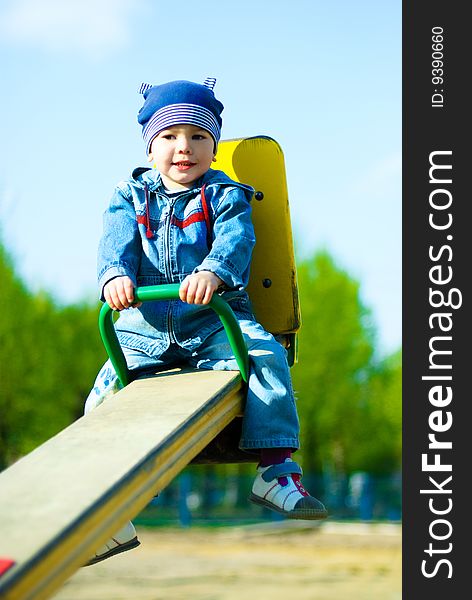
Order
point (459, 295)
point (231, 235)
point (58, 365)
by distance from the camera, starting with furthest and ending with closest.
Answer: point (58, 365)
point (459, 295)
point (231, 235)

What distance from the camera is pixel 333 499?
2959 centimetres

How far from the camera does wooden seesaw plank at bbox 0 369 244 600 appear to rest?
6.81 feet

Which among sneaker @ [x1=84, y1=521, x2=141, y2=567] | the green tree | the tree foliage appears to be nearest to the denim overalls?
sneaker @ [x1=84, y1=521, x2=141, y2=567]

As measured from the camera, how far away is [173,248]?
350 cm

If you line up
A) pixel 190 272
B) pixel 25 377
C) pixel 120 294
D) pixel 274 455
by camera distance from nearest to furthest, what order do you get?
pixel 120 294, pixel 274 455, pixel 190 272, pixel 25 377

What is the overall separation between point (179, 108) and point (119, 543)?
160cm

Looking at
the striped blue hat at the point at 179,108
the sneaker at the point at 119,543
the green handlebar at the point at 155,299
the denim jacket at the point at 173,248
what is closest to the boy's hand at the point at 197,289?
the green handlebar at the point at 155,299

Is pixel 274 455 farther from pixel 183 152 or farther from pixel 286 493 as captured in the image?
pixel 183 152

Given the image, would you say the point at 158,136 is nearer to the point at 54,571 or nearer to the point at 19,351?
the point at 54,571

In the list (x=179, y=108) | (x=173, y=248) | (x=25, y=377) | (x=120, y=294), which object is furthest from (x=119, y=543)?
(x=25, y=377)

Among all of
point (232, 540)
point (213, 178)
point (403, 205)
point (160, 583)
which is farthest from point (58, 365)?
point (213, 178)

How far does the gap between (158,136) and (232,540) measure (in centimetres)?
2289

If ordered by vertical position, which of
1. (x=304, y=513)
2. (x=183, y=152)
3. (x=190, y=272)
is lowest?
(x=304, y=513)

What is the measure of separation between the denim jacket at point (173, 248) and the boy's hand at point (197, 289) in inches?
6.7
